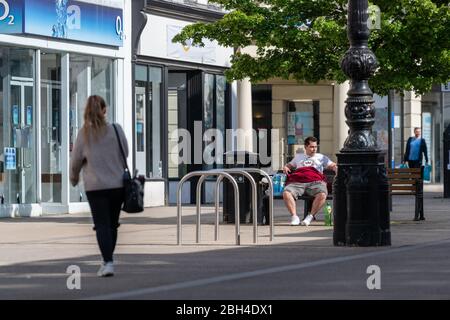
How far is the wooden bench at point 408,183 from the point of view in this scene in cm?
2336

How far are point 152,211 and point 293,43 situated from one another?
608cm

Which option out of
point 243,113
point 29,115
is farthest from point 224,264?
point 243,113

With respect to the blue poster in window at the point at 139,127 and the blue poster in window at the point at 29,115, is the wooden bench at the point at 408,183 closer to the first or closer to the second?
the blue poster in window at the point at 29,115

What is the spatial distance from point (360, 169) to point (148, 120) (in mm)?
14322

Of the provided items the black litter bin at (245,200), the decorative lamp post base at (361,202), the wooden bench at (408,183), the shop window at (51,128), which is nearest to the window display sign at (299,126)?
the shop window at (51,128)

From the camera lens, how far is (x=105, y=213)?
43.4 feet

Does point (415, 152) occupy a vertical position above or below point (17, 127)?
below

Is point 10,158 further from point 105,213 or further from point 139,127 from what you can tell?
point 105,213

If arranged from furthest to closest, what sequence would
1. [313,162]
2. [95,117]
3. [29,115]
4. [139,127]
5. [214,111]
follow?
1. [214,111]
2. [139,127]
3. [29,115]
4. [313,162]
5. [95,117]

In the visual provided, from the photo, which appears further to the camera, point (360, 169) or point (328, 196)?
point (328, 196)

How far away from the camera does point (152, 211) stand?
28406mm

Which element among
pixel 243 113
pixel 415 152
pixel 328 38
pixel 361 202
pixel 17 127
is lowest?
pixel 361 202
